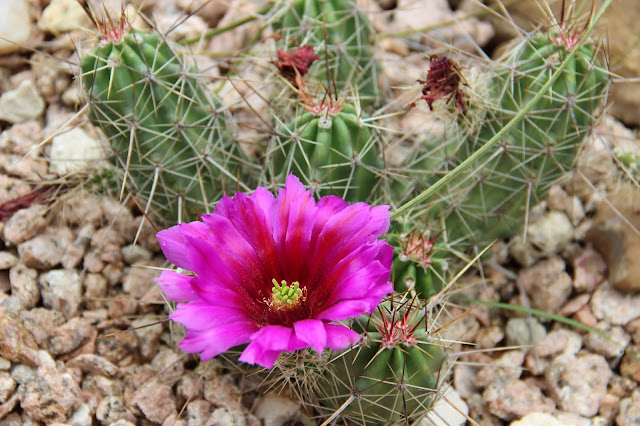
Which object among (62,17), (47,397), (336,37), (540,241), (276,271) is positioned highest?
(62,17)

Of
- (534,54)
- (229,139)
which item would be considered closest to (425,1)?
(534,54)

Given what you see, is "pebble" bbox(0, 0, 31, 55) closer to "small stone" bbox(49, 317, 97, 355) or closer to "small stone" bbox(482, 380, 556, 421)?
"small stone" bbox(49, 317, 97, 355)

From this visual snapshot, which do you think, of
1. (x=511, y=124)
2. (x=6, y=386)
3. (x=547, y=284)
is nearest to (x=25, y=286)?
(x=6, y=386)

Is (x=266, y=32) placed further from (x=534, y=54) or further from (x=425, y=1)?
(x=534, y=54)

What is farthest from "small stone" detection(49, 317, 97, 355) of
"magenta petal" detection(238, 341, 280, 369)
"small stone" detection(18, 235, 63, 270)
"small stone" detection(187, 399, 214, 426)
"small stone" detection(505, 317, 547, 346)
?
"small stone" detection(505, 317, 547, 346)

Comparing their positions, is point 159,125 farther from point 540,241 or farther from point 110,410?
point 540,241
